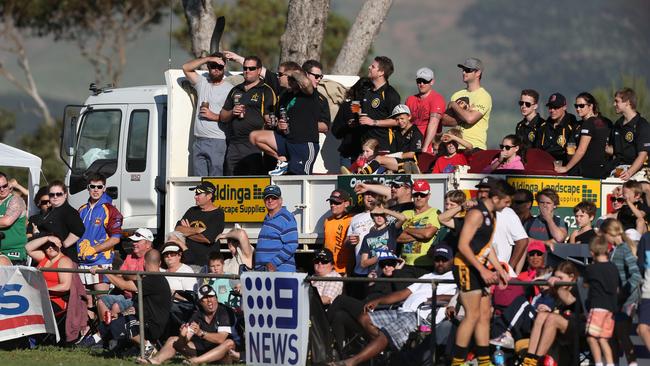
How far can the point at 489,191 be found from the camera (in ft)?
35.7

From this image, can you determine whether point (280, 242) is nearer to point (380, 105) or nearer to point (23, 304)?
point (380, 105)

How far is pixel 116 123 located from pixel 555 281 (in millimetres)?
7579

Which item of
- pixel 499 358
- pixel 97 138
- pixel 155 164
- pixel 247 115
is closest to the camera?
pixel 499 358

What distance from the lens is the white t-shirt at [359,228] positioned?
41.8 ft

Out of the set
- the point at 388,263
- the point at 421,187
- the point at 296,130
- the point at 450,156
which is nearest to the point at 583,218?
the point at 421,187

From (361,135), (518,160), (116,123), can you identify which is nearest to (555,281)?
(518,160)

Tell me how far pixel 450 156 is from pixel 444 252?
5.83 ft

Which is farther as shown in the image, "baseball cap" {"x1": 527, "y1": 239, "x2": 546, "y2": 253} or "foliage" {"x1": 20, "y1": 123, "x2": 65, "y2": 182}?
"foliage" {"x1": 20, "y1": 123, "x2": 65, "y2": 182}

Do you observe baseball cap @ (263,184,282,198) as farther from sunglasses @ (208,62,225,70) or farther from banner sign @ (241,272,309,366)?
sunglasses @ (208,62,225,70)

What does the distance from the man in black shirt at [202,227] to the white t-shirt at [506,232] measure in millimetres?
3672

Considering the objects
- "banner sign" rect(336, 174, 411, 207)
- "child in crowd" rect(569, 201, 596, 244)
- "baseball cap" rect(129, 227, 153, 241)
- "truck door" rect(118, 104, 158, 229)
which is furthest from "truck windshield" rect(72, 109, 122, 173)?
"child in crowd" rect(569, 201, 596, 244)

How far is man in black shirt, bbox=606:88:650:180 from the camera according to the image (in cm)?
1313

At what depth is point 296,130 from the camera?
14133 mm

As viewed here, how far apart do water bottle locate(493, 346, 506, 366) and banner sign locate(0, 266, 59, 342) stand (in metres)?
5.15
